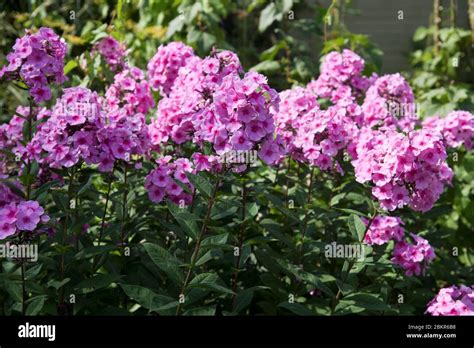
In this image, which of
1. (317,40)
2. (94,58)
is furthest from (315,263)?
(317,40)

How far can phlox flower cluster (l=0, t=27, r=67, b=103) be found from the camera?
2.64 meters

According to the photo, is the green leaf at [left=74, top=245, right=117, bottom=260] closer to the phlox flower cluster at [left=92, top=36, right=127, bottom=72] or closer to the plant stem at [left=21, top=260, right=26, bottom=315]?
the plant stem at [left=21, top=260, right=26, bottom=315]

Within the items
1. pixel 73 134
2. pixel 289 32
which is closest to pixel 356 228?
pixel 73 134

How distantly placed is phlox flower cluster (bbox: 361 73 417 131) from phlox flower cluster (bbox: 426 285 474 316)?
2.91ft

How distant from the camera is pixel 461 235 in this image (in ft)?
13.3

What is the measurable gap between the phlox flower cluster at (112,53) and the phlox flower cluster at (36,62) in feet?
2.38

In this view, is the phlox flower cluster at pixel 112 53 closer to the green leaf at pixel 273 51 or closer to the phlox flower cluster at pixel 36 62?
the phlox flower cluster at pixel 36 62

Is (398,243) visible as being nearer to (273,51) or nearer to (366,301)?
(366,301)

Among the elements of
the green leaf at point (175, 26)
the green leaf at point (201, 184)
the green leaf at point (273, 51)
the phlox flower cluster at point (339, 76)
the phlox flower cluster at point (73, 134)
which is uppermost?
the green leaf at point (175, 26)

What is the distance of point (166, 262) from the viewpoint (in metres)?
2.35

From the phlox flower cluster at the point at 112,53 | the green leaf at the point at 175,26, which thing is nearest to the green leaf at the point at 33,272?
the phlox flower cluster at the point at 112,53

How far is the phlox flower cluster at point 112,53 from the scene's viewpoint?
3.46 m

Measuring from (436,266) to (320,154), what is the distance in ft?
3.18

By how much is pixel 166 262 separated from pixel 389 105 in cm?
148
